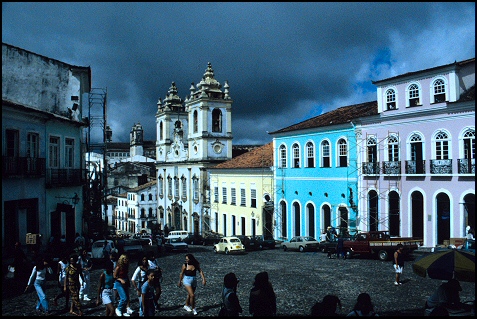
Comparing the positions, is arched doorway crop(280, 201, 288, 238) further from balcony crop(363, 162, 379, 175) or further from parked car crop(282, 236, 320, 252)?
balcony crop(363, 162, 379, 175)

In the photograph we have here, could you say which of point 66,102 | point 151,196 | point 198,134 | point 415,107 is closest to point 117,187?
point 151,196

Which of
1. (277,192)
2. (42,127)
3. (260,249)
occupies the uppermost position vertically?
(42,127)

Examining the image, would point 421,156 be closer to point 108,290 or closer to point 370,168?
point 370,168

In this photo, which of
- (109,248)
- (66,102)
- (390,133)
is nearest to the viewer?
(109,248)

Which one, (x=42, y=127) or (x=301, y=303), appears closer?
(x=301, y=303)

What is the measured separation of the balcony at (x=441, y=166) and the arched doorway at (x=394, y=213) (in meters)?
3.00

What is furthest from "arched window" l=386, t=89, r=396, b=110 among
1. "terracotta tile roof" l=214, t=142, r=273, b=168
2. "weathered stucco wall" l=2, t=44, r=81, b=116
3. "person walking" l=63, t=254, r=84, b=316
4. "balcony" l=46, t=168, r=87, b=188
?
"person walking" l=63, t=254, r=84, b=316

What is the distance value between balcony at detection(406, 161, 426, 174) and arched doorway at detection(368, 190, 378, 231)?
2.90 metres

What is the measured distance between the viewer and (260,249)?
31.9 m

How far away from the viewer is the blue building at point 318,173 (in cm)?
3058

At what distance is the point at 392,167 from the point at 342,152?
4.17m

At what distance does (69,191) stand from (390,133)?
17706mm

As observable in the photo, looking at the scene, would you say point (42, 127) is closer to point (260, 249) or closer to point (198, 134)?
point (260, 249)

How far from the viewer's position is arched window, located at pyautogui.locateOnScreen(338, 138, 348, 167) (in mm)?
30922
